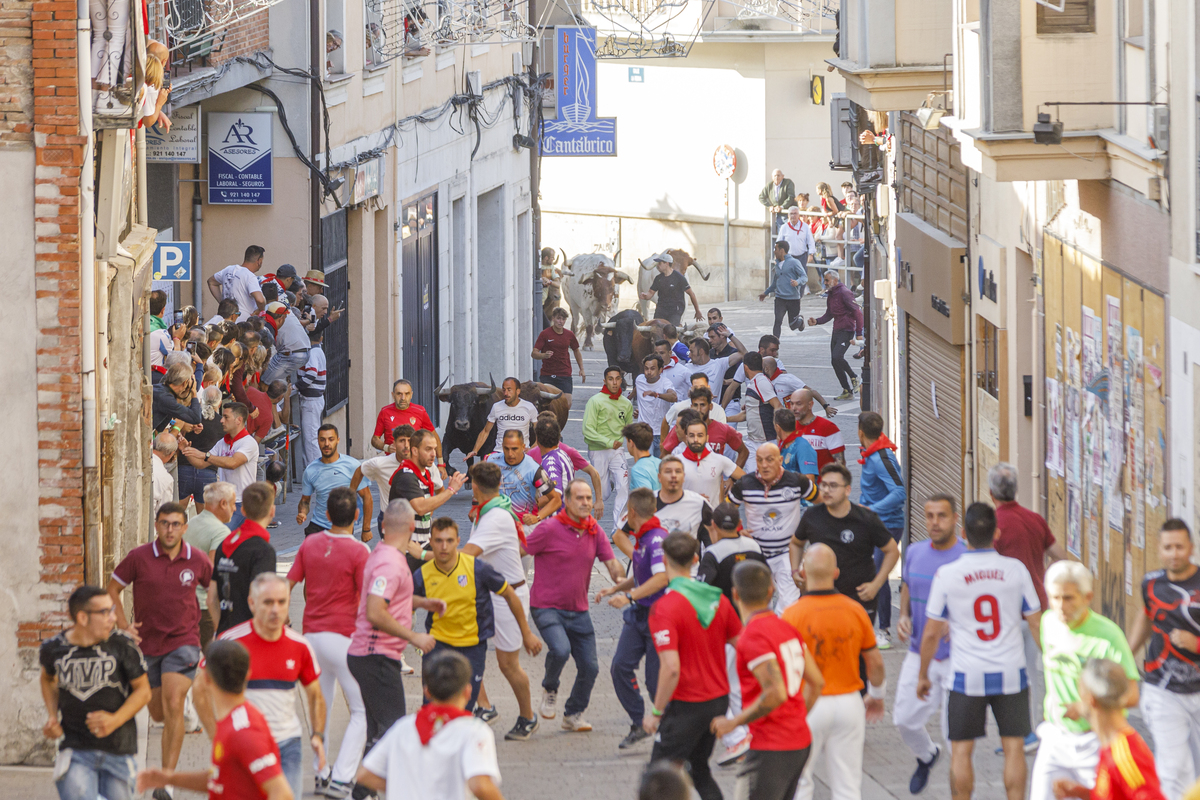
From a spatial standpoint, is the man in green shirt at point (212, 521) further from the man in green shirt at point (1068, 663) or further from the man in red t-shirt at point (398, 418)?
the man in red t-shirt at point (398, 418)

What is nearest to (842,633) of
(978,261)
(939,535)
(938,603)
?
(938,603)

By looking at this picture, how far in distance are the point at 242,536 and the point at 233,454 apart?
148 inches

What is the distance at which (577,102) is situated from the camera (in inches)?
1275

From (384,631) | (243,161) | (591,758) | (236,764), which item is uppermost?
(243,161)

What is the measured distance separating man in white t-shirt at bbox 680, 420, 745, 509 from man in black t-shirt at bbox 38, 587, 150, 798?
616 centimetres

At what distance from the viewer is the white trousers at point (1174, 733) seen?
848 centimetres

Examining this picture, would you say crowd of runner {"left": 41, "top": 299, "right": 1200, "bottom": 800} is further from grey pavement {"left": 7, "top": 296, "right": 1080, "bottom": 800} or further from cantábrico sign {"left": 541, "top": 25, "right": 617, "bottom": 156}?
cantábrico sign {"left": 541, "top": 25, "right": 617, "bottom": 156}

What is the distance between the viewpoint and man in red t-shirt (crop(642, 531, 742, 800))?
28.6ft

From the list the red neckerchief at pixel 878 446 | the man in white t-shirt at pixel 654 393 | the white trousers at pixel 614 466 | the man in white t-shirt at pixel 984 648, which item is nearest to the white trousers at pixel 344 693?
the man in white t-shirt at pixel 984 648

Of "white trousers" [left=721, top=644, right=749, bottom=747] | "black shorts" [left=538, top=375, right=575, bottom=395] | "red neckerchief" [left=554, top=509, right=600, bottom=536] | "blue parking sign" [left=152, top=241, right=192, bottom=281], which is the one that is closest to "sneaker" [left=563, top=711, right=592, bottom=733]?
"white trousers" [left=721, top=644, right=749, bottom=747]

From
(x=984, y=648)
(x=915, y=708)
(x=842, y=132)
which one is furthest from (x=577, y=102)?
(x=984, y=648)

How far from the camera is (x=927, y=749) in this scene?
32.1 ft

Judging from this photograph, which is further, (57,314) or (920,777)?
(57,314)

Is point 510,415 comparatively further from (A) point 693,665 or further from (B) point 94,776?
(B) point 94,776
